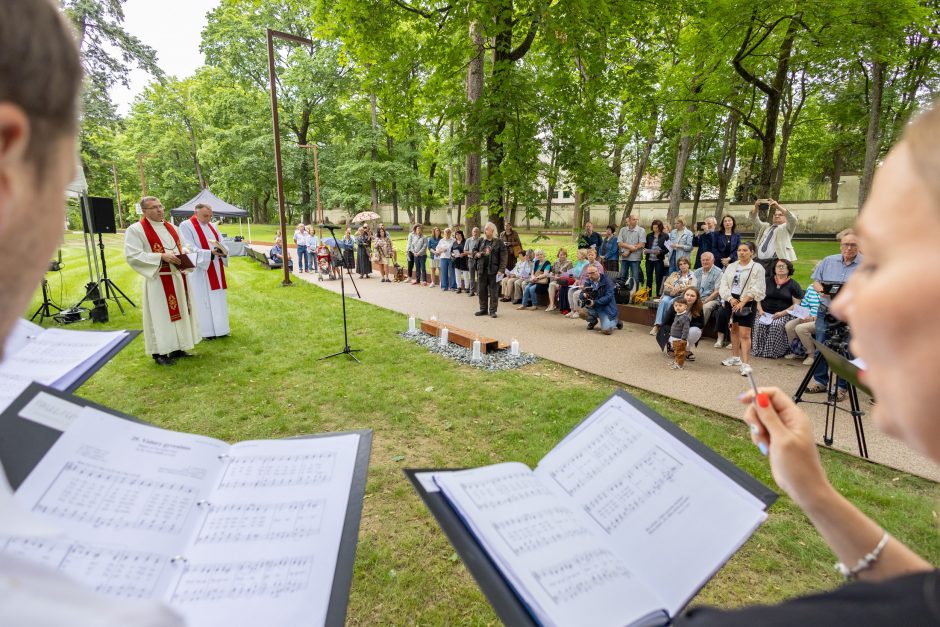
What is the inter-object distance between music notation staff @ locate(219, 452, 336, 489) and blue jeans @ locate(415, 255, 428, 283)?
13.9m

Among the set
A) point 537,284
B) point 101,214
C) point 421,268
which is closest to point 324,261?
point 421,268

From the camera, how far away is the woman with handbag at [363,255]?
673 inches

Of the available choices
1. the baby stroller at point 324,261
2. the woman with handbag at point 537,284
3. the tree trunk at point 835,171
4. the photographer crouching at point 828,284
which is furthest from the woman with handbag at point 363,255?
the tree trunk at point 835,171

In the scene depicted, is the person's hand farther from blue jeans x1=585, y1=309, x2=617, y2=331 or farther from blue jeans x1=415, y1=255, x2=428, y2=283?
blue jeans x1=415, y1=255, x2=428, y2=283

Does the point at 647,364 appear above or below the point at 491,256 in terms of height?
below

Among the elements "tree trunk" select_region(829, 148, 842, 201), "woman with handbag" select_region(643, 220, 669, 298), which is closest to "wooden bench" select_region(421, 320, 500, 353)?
"woman with handbag" select_region(643, 220, 669, 298)

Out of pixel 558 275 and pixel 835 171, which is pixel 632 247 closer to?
pixel 558 275

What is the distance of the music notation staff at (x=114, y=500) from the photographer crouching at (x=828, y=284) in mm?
6949

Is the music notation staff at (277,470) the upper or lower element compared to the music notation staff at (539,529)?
upper

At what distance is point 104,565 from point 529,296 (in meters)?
10.5

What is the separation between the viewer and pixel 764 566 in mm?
2961

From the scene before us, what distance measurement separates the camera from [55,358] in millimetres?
1808

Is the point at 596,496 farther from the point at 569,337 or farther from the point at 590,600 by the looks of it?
the point at 569,337

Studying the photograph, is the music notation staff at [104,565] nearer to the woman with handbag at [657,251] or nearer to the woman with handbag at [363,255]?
the woman with handbag at [657,251]
